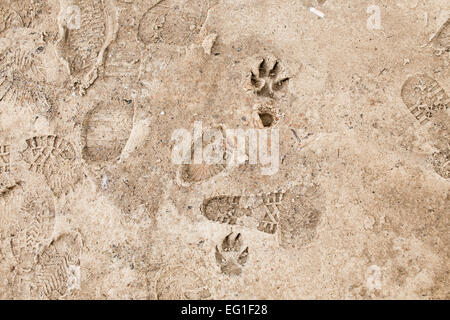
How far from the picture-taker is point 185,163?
2561mm

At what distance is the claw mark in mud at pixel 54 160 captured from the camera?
2.64 metres

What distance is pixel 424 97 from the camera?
246 centimetres

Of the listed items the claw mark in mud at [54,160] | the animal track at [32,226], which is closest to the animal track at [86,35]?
the claw mark in mud at [54,160]

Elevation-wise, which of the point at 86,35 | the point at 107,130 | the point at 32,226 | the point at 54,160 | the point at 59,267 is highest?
the point at 86,35

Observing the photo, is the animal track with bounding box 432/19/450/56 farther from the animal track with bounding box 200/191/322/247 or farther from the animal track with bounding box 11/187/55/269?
the animal track with bounding box 11/187/55/269

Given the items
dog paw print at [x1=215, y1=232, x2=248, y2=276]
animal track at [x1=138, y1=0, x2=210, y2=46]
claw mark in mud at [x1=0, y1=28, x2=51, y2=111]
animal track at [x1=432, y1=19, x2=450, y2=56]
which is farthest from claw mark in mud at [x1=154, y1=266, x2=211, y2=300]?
animal track at [x1=432, y1=19, x2=450, y2=56]

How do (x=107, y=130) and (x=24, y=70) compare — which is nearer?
(x=107, y=130)

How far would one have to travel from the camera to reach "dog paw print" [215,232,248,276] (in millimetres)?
2457

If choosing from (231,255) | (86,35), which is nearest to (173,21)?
(86,35)

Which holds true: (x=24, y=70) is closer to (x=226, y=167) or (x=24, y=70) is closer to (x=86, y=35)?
(x=86, y=35)

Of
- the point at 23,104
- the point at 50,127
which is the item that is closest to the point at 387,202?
the point at 50,127

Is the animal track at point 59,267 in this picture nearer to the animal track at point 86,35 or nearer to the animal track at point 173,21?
the animal track at point 86,35

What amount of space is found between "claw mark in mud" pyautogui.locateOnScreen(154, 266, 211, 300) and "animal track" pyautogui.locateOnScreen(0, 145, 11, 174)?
49.5 inches

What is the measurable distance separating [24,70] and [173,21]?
107 cm
